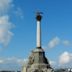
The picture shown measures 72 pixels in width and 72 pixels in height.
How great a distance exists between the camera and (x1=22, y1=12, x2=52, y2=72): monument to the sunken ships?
79.2m

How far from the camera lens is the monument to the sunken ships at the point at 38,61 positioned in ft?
260

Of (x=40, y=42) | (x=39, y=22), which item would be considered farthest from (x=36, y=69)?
(x=39, y=22)

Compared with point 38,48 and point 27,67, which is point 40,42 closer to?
point 38,48

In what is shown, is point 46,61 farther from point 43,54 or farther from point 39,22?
point 39,22

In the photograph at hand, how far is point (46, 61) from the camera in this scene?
3226 inches

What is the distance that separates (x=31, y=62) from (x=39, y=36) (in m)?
7.80

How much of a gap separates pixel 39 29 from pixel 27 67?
1131 cm

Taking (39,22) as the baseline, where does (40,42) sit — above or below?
below

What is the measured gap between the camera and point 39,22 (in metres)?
82.4

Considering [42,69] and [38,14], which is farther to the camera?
[38,14]

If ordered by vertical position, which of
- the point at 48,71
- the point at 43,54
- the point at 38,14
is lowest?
the point at 48,71

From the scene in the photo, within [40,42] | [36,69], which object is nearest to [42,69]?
[36,69]

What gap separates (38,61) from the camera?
80.4 m

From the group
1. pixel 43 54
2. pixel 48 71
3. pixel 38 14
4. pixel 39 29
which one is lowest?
pixel 48 71
